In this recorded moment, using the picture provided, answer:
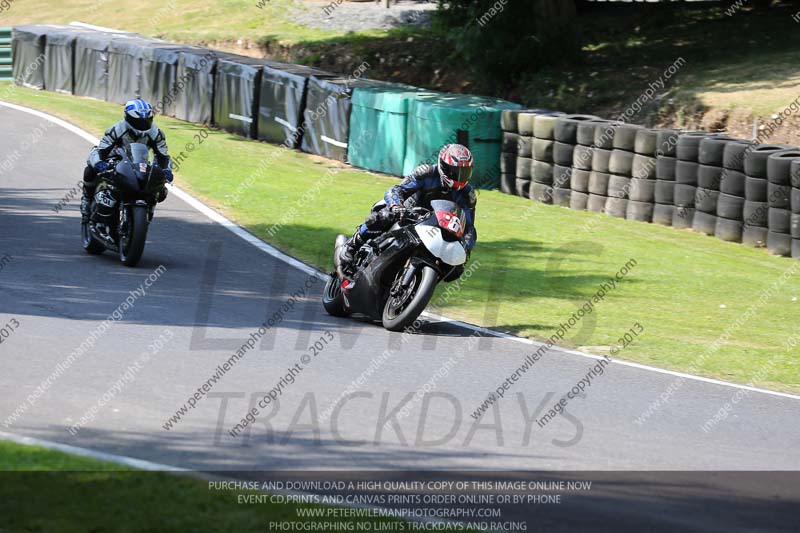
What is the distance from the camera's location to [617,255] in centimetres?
1648

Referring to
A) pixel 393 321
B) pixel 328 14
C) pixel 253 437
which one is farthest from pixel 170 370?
pixel 328 14

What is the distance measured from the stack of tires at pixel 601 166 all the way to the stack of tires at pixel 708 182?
177cm

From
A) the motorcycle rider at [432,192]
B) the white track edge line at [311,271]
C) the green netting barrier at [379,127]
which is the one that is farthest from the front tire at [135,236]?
the green netting barrier at [379,127]

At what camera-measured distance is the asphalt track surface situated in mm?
6848

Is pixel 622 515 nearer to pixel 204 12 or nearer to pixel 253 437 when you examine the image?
pixel 253 437

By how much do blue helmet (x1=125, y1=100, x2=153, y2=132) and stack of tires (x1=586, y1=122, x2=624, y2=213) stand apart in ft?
28.3

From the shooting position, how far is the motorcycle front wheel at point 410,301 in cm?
1016

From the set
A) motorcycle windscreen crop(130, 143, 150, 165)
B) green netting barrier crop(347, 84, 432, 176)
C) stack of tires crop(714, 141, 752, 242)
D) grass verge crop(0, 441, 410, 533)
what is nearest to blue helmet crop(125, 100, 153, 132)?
motorcycle windscreen crop(130, 143, 150, 165)

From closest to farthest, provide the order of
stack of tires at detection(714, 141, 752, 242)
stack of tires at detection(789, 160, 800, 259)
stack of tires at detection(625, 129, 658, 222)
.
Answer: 1. stack of tires at detection(789, 160, 800, 259)
2. stack of tires at detection(714, 141, 752, 242)
3. stack of tires at detection(625, 129, 658, 222)

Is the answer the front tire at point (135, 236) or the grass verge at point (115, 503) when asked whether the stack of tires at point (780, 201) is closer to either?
the front tire at point (135, 236)

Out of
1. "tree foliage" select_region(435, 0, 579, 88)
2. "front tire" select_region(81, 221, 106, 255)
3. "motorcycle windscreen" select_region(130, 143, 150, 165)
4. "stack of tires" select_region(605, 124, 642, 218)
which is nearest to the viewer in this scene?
"motorcycle windscreen" select_region(130, 143, 150, 165)

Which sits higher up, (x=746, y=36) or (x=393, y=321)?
(x=746, y=36)

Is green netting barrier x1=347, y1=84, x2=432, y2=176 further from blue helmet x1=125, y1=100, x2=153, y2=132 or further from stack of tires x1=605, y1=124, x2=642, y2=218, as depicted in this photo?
blue helmet x1=125, y1=100, x2=153, y2=132

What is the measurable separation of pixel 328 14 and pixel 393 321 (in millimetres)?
31692
